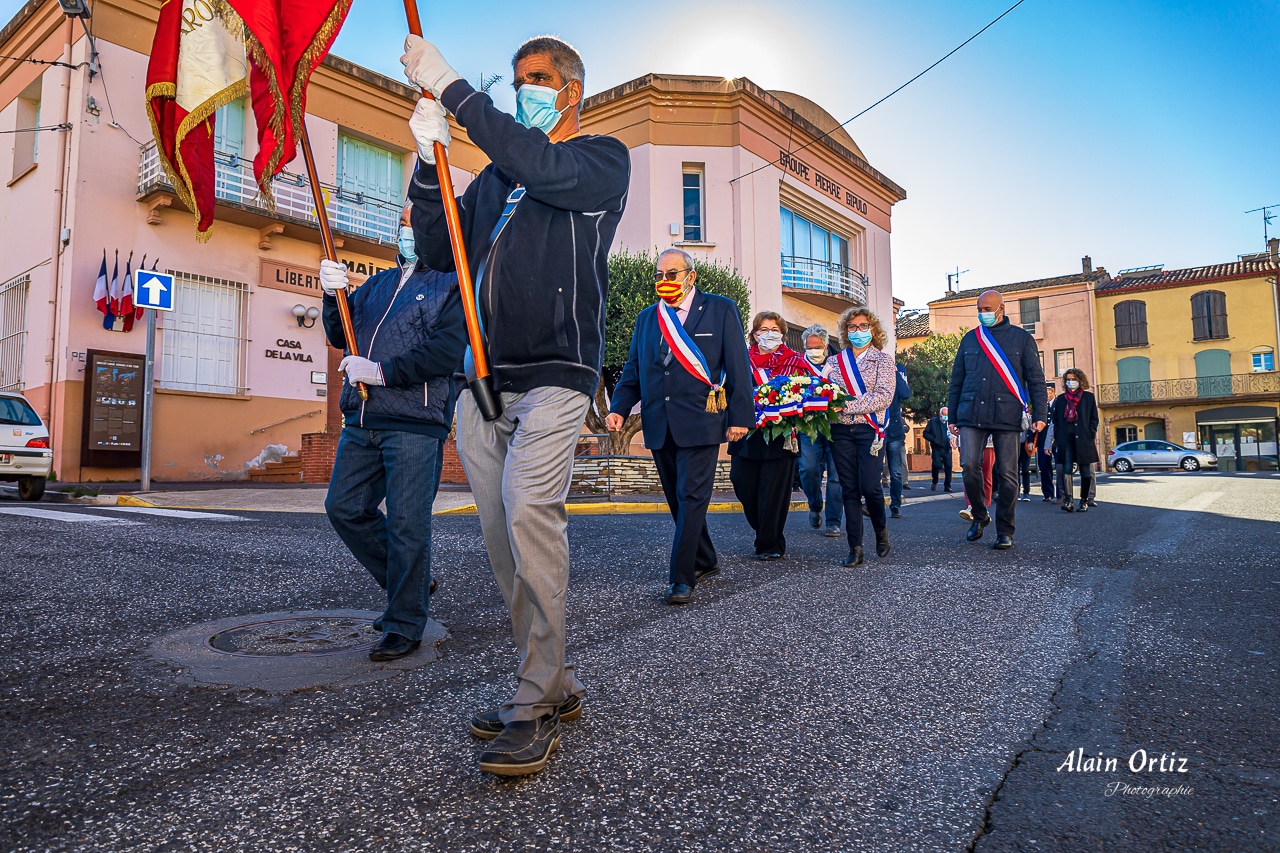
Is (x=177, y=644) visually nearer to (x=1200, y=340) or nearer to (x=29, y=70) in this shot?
(x=29, y=70)

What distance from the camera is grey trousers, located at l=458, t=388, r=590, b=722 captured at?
232 cm

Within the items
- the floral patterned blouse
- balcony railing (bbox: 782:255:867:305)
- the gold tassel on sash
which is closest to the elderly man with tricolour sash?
the floral patterned blouse

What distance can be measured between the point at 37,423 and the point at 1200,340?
55424 millimetres

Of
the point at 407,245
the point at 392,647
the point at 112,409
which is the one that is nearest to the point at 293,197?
the point at 112,409

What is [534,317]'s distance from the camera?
2.45 meters

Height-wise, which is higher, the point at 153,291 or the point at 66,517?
the point at 153,291

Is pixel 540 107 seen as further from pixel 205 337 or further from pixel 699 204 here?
pixel 699 204

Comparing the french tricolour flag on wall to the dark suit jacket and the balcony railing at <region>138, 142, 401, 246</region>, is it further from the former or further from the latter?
the dark suit jacket

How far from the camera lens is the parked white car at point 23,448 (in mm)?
11633

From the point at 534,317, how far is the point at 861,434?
4.25 metres

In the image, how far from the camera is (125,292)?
15.6 metres

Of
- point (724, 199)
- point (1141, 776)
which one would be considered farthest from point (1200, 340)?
point (1141, 776)

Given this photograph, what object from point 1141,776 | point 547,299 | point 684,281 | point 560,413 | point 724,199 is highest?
point 724,199

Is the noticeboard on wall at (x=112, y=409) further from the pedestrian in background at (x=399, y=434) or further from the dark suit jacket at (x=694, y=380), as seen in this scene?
the pedestrian in background at (x=399, y=434)
